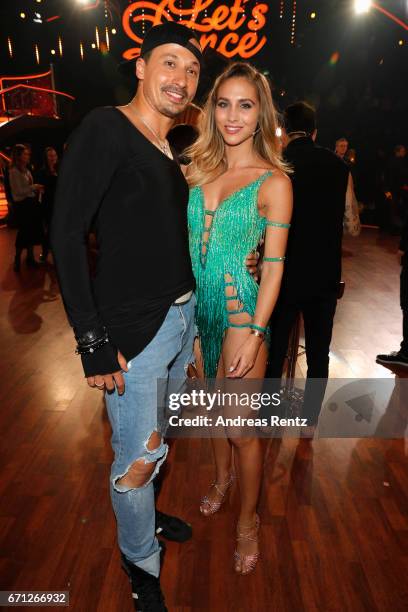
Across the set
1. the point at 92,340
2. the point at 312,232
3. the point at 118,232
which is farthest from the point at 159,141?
the point at 312,232

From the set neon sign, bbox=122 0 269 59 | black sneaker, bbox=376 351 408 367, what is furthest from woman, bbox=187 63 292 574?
neon sign, bbox=122 0 269 59

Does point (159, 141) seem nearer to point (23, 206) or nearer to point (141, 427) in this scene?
point (141, 427)

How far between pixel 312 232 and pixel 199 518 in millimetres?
1680

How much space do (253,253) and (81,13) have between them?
54.4 ft

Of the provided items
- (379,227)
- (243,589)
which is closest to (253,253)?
(243,589)

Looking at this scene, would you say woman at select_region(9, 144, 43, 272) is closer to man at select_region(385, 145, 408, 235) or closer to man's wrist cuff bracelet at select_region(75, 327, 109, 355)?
man's wrist cuff bracelet at select_region(75, 327, 109, 355)

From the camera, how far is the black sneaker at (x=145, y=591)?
5.73 ft

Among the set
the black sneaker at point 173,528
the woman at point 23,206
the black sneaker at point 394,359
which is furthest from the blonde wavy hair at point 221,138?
the woman at point 23,206

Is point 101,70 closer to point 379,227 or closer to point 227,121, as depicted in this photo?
point 379,227

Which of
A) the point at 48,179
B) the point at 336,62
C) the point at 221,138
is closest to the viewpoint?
the point at 221,138

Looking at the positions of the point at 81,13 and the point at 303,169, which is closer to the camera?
the point at 303,169

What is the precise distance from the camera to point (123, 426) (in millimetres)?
1595

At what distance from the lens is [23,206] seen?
23.5 feet

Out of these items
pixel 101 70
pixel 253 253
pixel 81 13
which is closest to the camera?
pixel 253 253
